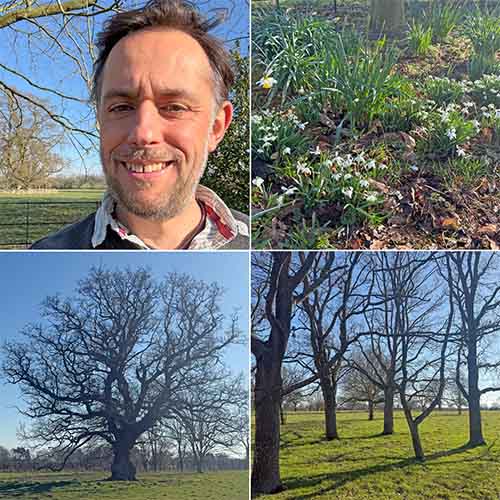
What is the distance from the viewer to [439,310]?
193cm

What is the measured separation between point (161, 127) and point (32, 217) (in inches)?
20.7

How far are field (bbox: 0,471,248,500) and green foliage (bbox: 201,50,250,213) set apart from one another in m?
0.83

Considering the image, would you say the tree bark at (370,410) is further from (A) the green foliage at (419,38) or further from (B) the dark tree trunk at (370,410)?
(A) the green foliage at (419,38)

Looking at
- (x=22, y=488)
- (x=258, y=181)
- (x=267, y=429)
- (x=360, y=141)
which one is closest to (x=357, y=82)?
(x=360, y=141)

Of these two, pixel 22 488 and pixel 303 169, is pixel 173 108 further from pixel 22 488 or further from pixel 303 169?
pixel 22 488

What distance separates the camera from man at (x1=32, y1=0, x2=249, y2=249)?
1662 millimetres

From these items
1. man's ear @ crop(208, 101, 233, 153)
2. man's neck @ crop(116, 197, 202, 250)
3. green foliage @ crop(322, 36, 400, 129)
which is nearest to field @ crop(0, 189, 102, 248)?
man's neck @ crop(116, 197, 202, 250)

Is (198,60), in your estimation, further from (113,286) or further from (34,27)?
(113,286)

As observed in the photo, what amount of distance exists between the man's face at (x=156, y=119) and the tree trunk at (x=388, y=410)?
86cm

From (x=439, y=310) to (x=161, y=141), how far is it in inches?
39.7

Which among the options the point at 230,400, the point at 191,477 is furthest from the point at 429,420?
the point at 191,477

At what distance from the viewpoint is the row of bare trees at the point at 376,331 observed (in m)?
1.89

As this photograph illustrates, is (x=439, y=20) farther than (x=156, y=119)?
Yes

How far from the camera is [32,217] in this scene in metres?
1.86
